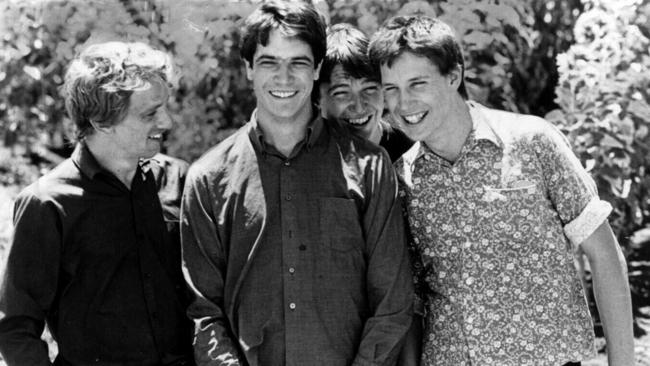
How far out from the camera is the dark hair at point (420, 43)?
10.0 feet

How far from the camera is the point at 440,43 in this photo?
3.07m

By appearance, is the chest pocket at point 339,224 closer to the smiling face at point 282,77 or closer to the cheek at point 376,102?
the smiling face at point 282,77

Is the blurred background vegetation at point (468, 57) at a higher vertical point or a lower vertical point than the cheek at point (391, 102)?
lower

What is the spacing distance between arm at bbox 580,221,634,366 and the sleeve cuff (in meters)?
0.02

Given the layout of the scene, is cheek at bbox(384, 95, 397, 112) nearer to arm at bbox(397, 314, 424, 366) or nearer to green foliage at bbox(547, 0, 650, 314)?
arm at bbox(397, 314, 424, 366)

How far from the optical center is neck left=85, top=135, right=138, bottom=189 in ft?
10.3

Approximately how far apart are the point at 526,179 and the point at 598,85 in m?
2.55

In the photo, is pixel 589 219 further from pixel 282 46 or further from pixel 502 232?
pixel 282 46

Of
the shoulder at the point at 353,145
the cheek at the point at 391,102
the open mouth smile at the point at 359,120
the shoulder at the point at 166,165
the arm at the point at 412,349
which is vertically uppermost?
the cheek at the point at 391,102

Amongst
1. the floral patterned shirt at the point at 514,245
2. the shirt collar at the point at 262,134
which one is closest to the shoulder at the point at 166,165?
the shirt collar at the point at 262,134

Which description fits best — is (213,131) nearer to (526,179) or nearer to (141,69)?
(141,69)

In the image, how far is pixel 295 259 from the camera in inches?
116

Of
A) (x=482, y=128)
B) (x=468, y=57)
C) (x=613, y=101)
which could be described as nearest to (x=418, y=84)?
(x=482, y=128)

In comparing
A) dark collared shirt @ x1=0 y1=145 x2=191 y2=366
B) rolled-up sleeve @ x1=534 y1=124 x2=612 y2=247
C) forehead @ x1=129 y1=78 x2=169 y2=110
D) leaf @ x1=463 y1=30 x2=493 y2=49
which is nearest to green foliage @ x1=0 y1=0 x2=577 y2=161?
leaf @ x1=463 y1=30 x2=493 y2=49
